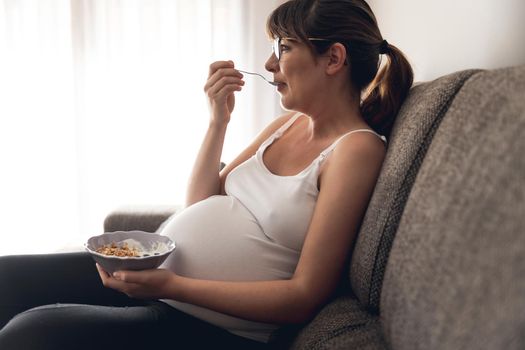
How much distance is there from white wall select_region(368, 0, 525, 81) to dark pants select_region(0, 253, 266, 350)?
28.7 inches

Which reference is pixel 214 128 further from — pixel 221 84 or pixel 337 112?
pixel 337 112

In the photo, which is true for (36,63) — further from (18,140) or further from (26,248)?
(26,248)

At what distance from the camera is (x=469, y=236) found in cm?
64

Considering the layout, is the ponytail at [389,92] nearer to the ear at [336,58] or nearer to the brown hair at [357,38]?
the brown hair at [357,38]

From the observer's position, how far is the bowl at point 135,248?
1.01 metres

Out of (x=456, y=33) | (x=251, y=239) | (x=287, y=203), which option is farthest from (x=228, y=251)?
(x=456, y=33)

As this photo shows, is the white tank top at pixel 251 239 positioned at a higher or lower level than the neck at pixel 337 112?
lower

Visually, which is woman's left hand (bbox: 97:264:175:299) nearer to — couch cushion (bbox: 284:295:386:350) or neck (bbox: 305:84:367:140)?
couch cushion (bbox: 284:295:386:350)

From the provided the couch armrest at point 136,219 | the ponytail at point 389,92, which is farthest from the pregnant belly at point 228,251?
the couch armrest at point 136,219

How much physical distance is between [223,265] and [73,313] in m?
0.30

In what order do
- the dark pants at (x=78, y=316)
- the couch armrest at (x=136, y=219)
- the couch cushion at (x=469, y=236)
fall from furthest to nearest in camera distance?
the couch armrest at (x=136, y=219), the dark pants at (x=78, y=316), the couch cushion at (x=469, y=236)

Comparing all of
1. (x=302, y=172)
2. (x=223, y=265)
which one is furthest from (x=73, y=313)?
(x=302, y=172)

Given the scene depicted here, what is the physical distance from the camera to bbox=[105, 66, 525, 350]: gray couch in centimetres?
60

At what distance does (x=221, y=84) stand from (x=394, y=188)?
658mm
